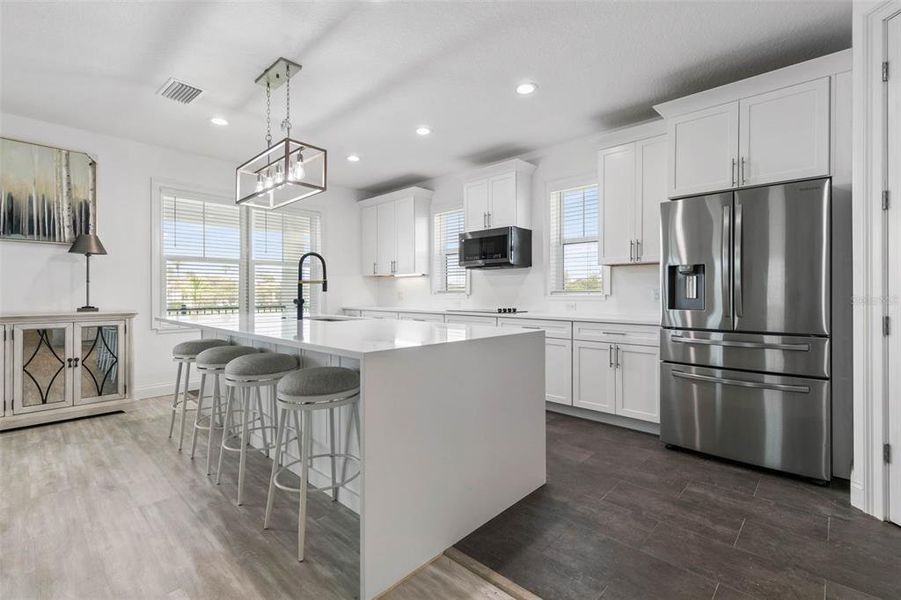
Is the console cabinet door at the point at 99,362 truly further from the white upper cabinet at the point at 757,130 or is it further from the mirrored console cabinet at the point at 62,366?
the white upper cabinet at the point at 757,130

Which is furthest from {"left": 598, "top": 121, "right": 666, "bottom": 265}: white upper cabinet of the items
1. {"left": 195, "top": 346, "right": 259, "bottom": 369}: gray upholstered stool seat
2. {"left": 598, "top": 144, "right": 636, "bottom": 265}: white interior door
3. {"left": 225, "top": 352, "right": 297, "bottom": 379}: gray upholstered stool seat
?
{"left": 195, "top": 346, "right": 259, "bottom": 369}: gray upholstered stool seat

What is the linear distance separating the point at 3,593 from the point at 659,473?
10.3ft

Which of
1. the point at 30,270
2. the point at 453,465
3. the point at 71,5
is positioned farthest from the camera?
the point at 30,270

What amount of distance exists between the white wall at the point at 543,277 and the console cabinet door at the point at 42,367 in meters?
3.75

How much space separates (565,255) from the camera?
4.54 metres

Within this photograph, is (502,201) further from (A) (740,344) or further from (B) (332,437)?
(B) (332,437)

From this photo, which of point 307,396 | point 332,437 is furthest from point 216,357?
point 307,396

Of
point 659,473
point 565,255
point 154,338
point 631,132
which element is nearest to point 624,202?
point 631,132

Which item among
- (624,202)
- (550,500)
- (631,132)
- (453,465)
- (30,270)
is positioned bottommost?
(550,500)

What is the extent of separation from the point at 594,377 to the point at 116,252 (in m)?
4.78

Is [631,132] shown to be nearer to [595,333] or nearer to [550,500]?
[595,333]

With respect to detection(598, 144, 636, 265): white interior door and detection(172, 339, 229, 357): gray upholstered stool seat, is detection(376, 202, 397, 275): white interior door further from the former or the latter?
detection(172, 339, 229, 357): gray upholstered stool seat

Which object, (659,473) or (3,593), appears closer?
(3,593)

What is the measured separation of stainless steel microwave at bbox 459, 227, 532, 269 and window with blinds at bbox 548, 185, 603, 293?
0.28 m
